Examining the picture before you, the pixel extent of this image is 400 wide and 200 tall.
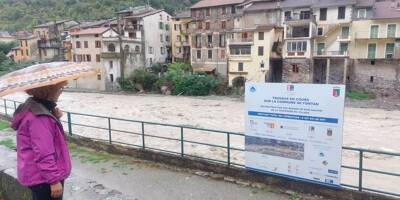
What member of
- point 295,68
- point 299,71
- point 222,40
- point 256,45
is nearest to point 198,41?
point 222,40

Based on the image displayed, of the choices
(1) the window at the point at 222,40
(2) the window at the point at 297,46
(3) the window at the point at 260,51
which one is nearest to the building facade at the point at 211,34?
(1) the window at the point at 222,40

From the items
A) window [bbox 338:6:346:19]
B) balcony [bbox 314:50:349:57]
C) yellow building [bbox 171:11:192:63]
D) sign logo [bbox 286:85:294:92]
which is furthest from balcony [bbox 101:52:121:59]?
sign logo [bbox 286:85:294:92]

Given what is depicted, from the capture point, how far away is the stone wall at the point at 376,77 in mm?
33734

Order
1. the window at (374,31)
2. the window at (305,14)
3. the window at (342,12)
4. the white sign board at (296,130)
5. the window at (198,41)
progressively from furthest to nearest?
1. the window at (198,41)
2. the window at (305,14)
3. the window at (342,12)
4. the window at (374,31)
5. the white sign board at (296,130)

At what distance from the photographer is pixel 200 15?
4544 cm

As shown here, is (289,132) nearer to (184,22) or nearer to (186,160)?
(186,160)

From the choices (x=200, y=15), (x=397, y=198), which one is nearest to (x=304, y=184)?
(x=397, y=198)

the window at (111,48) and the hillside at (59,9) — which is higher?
the hillside at (59,9)

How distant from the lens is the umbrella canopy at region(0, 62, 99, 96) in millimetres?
2494

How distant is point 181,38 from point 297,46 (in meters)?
19.8

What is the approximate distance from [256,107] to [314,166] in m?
1.55

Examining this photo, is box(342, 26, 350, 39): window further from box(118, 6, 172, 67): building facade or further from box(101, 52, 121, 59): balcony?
box(101, 52, 121, 59): balcony

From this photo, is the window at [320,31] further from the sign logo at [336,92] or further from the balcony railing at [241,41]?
the sign logo at [336,92]

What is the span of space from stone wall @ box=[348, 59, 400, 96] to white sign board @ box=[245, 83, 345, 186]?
33444mm
